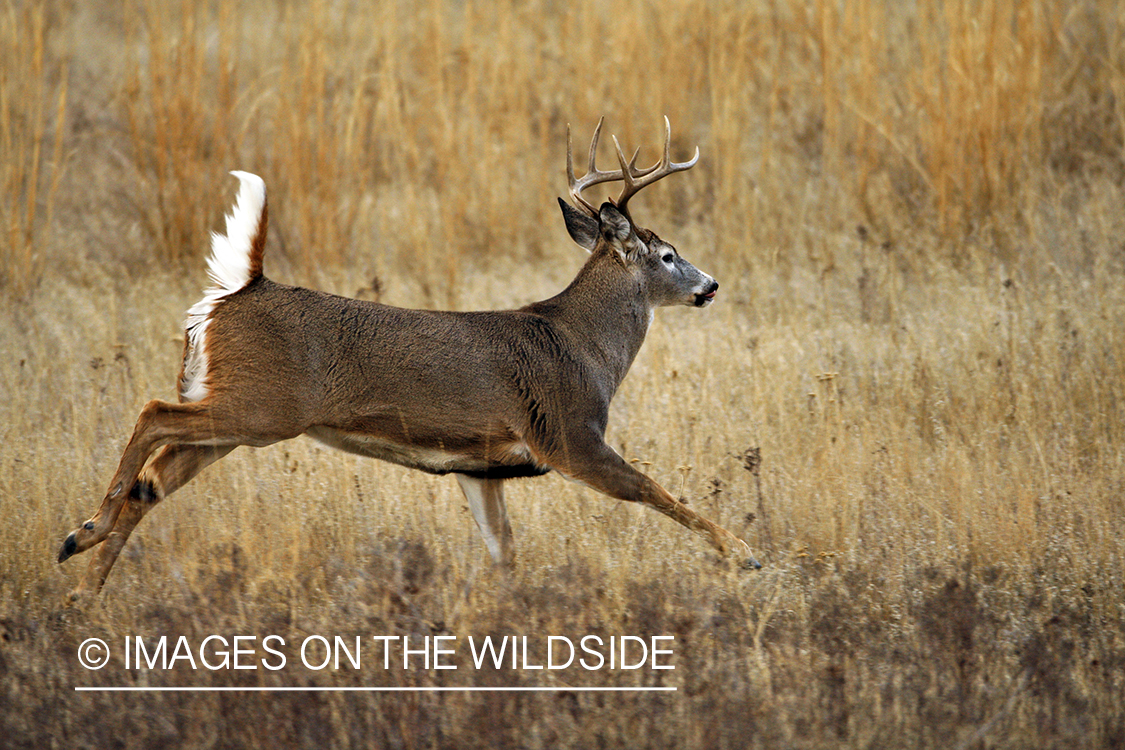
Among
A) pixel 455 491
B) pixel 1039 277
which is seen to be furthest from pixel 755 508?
pixel 1039 277

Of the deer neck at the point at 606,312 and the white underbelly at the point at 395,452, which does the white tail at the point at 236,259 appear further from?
the deer neck at the point at 606,312

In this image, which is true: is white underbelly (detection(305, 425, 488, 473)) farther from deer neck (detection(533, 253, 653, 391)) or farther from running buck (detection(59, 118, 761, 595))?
deer neck (detection(533, 253, 653, 391))

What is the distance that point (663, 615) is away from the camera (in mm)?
4223

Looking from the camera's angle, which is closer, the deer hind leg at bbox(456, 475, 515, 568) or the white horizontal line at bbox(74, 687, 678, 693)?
the white horizontal line at bbox(74, 687, 678, 693)

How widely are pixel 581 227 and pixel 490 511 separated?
4.43 ft

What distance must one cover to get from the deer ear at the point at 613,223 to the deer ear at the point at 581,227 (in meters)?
0.13

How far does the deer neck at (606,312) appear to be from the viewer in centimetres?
507

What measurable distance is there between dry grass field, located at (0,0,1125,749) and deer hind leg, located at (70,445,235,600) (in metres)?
0.13

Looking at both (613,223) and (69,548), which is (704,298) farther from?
(69,548)

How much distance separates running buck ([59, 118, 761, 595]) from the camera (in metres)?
4.23

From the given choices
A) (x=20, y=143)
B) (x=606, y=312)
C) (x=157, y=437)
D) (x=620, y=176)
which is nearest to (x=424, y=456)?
(x=157, y=437)

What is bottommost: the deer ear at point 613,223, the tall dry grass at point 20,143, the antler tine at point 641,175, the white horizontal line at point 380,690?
the white horizontal line at point 380,690

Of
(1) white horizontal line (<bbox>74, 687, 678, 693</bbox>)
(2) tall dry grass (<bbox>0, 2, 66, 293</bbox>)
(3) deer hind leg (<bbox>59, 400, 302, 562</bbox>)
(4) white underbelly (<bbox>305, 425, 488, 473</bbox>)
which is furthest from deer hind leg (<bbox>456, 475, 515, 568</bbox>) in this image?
(2) tall dry grass (<bbox>0, 2, 66, 293</bbox>)

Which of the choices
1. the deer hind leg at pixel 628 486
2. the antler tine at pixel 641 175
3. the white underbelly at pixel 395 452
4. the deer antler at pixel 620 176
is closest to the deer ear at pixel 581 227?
the deer antler at pixel 620 176
